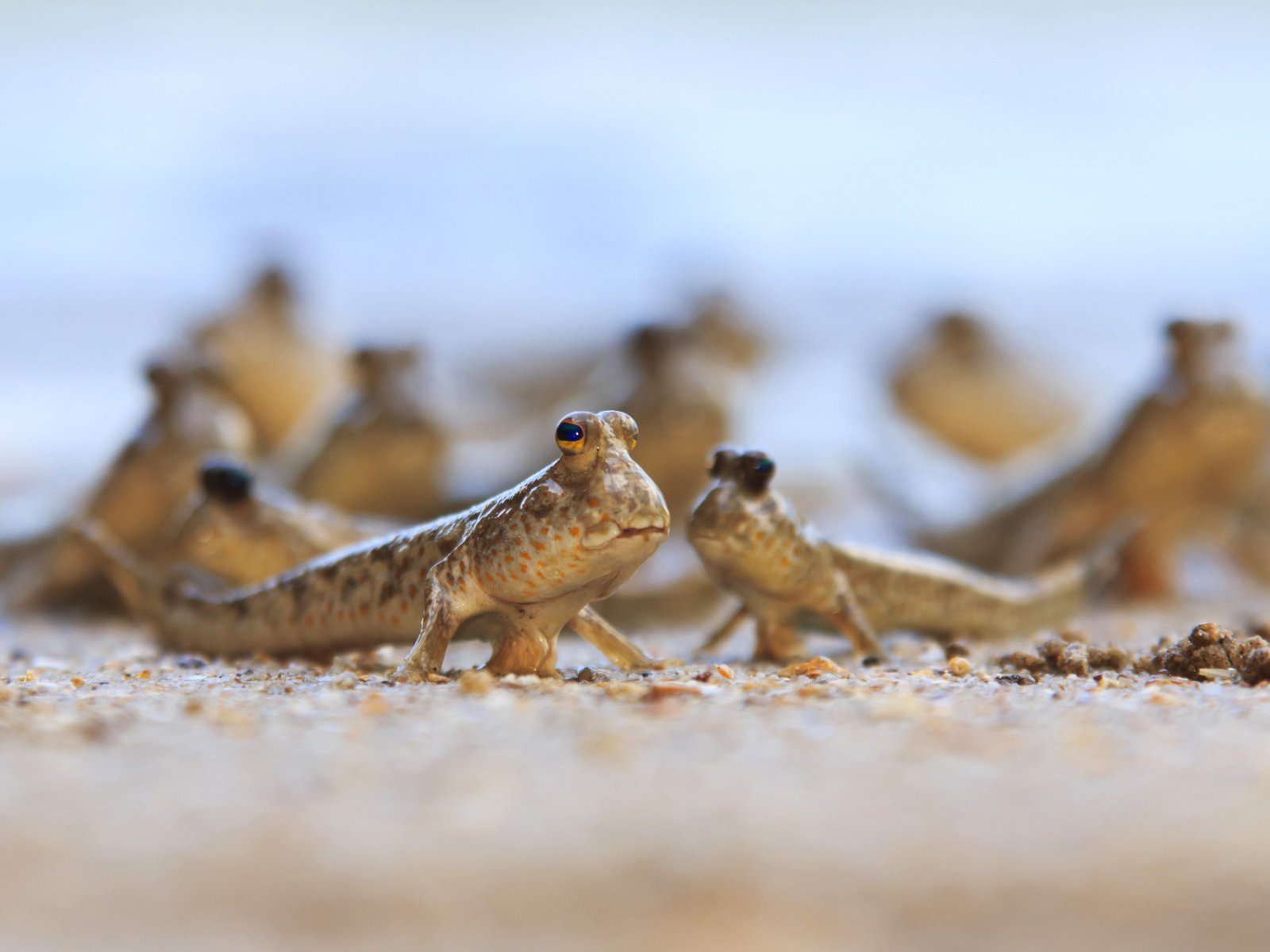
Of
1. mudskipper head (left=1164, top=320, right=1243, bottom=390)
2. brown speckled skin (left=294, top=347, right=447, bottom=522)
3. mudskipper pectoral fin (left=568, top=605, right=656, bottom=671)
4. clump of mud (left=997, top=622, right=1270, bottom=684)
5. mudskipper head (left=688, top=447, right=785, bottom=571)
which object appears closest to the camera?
clump of mud (left=997, top=622, right=1270, bottom=684)

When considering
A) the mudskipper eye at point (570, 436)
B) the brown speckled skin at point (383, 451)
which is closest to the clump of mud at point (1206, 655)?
the mudskipper eye at point (570, 436)

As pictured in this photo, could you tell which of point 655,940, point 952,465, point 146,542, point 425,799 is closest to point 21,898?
point 425,799

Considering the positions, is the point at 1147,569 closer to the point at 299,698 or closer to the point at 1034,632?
the point at 1034,632

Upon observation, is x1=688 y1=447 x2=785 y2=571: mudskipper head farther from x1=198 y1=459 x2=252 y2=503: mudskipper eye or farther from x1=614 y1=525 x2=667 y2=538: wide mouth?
x1=198 y1=459 x2=252 y2=503: mudskipper eye

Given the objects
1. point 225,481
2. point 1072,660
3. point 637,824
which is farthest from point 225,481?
point 637,824

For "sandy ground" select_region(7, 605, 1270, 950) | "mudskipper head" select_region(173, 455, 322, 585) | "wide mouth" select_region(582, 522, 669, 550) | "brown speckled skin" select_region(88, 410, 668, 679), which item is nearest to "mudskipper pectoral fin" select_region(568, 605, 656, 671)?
"brown speckled skin" select_region(88, 410, 668, 679)

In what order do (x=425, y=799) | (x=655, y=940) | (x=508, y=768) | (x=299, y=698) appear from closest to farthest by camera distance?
(x=655, y=940), (x=425, y=799), (x=508, y=768), (x=299, y=698)

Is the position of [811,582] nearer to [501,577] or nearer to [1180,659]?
[1180,659]
